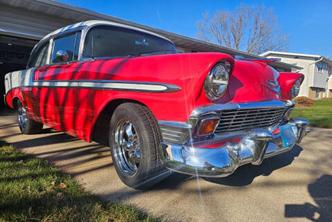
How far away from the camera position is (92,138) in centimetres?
335

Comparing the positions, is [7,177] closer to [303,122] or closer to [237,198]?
[237,198]

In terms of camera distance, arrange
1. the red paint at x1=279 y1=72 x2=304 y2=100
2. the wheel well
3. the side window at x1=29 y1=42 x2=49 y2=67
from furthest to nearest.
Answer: the side window at x1=29 y1=42 x2=49 y2=67
the red paint at x1=279 y1=72 x2=304 y2=100
the wheel well

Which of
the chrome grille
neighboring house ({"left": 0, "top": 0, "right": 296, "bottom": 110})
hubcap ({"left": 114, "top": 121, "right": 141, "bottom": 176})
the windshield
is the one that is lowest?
hubcap ({"left": 114, "top": 121, "right": 141, "bottom": 176})

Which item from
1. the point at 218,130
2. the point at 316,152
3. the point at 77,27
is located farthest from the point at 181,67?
the point at 316,152

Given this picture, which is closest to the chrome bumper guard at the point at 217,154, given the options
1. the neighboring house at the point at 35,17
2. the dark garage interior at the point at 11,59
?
the neighboring house at the point at 35,17

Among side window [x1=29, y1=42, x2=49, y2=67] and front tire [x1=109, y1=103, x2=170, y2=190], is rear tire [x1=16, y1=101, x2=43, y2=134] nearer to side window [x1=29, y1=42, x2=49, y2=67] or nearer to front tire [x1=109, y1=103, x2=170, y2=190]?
side window [x1=29, y1=42, x2=49, y2=67]

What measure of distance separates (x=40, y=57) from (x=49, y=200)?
312cm

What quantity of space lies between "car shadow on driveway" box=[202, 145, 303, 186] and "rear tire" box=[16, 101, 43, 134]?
3.50 meters

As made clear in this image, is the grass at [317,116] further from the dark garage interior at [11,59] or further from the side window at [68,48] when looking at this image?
the dark garage interior at [11,59]

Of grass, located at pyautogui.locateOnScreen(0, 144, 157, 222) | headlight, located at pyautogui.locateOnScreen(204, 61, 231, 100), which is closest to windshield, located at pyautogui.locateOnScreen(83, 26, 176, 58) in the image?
grass, located at pyautogui.locateOnScreen(0, 144, 157, 222)

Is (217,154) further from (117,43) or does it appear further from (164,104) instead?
(117,43)

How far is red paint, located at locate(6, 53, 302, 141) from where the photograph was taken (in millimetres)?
2287

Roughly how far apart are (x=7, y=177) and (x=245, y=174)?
2.49 metres

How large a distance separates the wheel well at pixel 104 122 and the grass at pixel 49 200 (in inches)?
22.8
